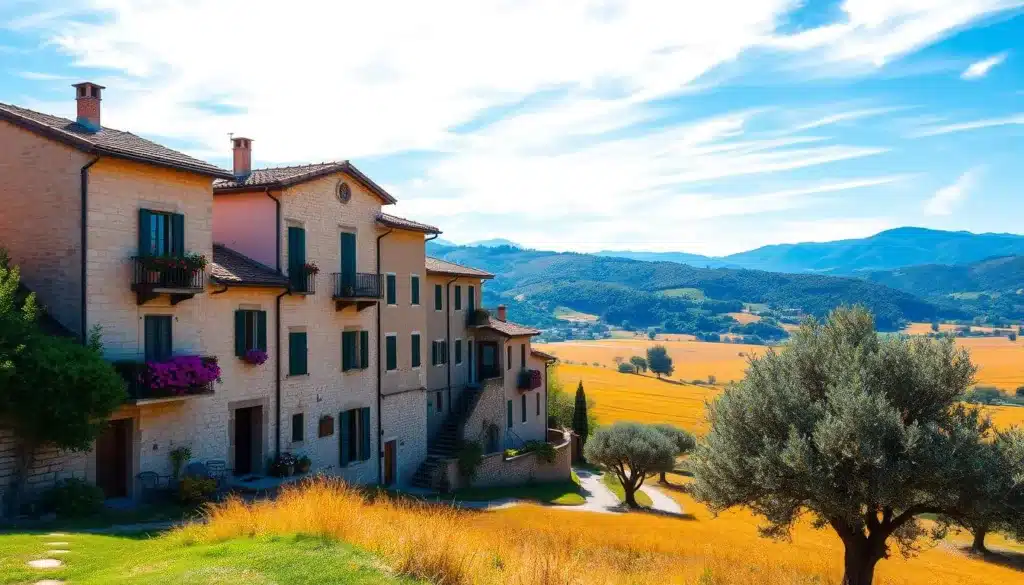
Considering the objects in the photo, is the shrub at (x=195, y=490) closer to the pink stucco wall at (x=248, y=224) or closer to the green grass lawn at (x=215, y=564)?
the pink stucco wall at (x=248, y=224)

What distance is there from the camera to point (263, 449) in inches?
995

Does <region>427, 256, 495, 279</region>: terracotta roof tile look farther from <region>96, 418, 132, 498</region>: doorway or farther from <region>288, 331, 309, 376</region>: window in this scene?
<region>96, 418, 132, 498</region>: doorway

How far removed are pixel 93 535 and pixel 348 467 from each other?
15.0 meters

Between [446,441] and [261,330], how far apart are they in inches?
550

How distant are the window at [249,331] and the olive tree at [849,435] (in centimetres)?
1477

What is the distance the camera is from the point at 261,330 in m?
25.2

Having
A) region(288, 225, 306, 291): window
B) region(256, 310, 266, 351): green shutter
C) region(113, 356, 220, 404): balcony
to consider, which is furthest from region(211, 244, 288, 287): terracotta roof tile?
region(113, 356, 220, 404): balcony

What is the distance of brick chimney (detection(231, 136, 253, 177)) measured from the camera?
91.9 feet

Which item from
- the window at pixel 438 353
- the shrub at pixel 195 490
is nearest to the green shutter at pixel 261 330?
the shrub at pixel 195 490

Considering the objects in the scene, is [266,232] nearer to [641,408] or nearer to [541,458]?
[541,458]

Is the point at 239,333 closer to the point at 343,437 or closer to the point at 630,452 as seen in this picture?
the point at 343,437

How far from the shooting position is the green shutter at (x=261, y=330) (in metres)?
25.1

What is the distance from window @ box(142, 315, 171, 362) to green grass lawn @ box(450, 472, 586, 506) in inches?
567

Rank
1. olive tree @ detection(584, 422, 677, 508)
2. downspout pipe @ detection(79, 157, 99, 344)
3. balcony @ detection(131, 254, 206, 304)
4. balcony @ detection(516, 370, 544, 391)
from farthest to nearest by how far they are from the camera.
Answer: balcony @ detection(516, 370, 544, 391), olive tree @ detection(584, 422, 677, 508), balcony @ detection(131, 254, 206, 304), downspout pipe @ detection(79, 157, 99, 344)
